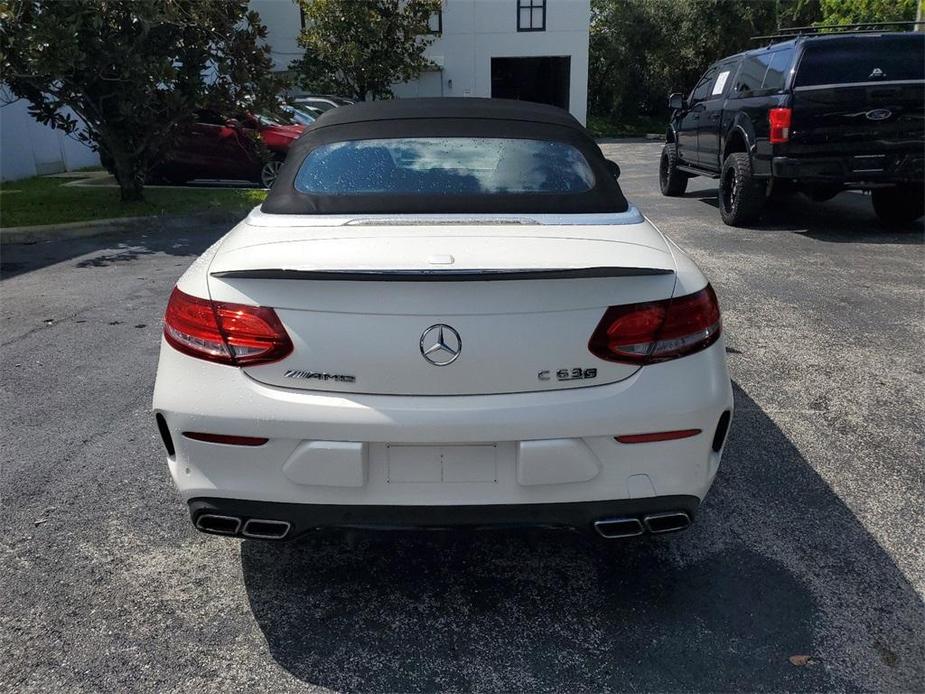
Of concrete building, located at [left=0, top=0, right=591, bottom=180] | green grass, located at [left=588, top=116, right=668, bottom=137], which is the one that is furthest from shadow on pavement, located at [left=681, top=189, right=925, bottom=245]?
green grass, located at [left=588, top=116, right=668, bottom=137]

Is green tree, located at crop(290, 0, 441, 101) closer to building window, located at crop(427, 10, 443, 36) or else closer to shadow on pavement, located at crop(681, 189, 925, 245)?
building window, located at crop(427, 10, 443, 36)

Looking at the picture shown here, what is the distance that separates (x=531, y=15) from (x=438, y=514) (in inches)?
1139

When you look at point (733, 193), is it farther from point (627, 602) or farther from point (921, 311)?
point (627, 602)

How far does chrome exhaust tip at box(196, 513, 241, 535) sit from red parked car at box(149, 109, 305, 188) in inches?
444

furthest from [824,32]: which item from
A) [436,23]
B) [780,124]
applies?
[436,23]

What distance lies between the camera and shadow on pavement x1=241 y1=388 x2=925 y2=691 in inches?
91.6

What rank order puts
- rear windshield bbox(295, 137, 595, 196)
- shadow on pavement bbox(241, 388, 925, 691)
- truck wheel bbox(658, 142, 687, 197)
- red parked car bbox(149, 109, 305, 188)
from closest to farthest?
shadow on pavement bbox(241, 388, 925, 691) → rear windshield bbox(295, 137, 595, 196) → truck wheel bbox(658, 142, 687, 197) → red parked car bbox(149, 109, 305, 188)

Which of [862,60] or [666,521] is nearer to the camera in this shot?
[666,521]

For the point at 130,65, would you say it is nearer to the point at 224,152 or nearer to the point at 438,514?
the point at 224,152

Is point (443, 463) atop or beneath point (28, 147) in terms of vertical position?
atop

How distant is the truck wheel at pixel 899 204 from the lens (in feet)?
30.4

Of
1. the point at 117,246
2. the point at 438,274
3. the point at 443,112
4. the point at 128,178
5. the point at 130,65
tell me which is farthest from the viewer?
the point at 128,178

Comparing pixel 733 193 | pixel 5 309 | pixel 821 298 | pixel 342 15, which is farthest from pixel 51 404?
pixel 342 15

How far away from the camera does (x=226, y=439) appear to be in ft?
7.68
